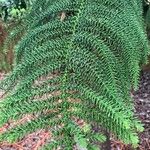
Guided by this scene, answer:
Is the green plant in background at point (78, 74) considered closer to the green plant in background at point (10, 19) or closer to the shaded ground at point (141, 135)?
the green plant in background at point (10, 19)

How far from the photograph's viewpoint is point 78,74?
986 millimetres

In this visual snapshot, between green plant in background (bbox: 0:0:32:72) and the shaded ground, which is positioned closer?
green plant in background (bbox: 0:0:32:72)

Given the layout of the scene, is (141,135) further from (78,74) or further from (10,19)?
(78,74)

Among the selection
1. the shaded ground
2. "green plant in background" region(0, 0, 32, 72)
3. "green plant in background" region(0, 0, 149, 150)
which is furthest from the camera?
the shaded ground

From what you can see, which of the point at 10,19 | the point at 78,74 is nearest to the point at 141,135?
the point at 10,19

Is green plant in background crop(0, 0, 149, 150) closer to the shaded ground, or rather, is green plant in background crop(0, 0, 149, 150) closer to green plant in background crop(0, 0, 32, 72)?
green plant in background crop(0, 0, 32, 72)

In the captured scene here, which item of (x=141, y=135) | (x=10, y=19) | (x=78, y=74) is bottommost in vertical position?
(x=141, y=135)

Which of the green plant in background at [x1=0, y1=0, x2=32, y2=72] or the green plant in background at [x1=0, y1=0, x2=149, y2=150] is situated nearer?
the green plant in background at [x1=0, y1=0, x2=149, y2=150]

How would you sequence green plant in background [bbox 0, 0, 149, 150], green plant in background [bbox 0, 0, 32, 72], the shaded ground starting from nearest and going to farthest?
1. green plant in background [bbox 0, 0, 149, 150]
2. green plant in background [bbox 0, 0, 32, 72]
3. the shaded ground

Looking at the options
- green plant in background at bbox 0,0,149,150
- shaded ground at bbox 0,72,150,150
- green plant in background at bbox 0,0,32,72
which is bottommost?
shaded ground at bbox 0,72,150,150

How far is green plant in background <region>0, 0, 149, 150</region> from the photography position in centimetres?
90

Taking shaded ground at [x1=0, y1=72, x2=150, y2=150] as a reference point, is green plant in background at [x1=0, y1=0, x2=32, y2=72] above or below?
above

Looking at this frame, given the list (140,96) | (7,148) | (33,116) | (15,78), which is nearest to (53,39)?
(15,78)

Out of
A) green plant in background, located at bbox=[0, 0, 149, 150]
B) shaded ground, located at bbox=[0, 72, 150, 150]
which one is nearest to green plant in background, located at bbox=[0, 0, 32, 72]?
green plant in background, located at bbox=[0, 0, 149, 150]
